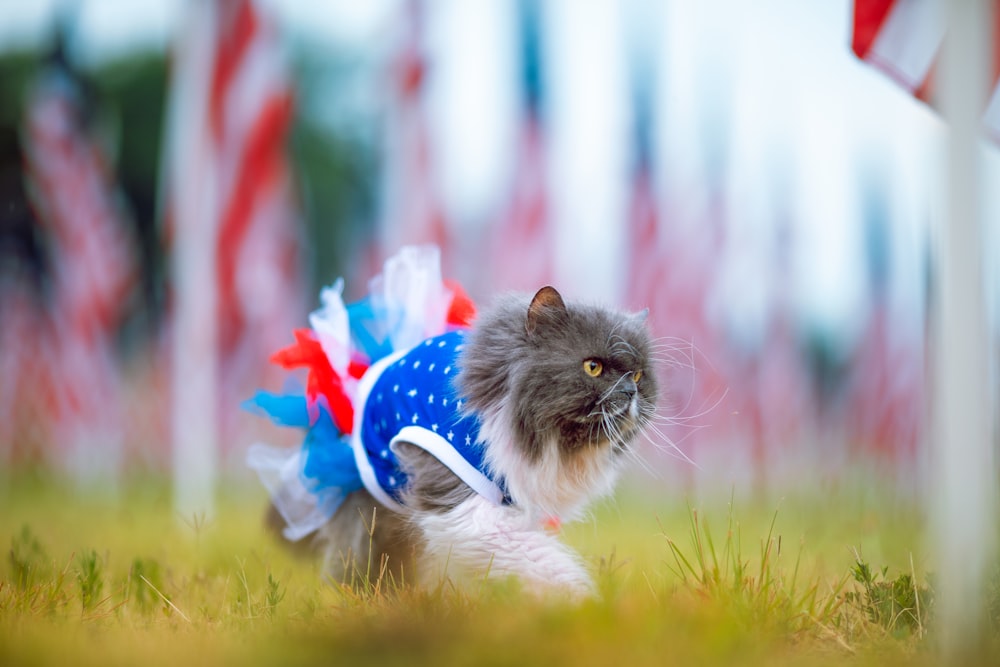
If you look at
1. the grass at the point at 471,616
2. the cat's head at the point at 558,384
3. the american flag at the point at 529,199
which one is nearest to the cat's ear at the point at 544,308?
the cat's head at the point at 558,384

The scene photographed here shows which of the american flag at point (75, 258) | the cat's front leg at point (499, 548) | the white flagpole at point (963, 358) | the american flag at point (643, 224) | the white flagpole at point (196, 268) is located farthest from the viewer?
the american flag at point (643, 224)

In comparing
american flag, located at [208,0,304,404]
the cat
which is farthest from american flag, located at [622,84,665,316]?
the cat

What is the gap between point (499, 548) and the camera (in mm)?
2590

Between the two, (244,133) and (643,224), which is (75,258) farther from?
(643,224)

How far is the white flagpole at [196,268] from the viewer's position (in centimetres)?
728

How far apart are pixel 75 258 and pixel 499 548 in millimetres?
11372

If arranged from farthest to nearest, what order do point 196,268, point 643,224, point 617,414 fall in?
point 643,224
point 196,268
point 617,414

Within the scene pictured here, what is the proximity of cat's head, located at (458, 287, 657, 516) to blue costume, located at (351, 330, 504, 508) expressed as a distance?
0.09 metres

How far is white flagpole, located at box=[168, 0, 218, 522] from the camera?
287 inches

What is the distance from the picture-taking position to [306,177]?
32375 mm

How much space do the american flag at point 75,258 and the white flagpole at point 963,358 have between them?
12.1 metres

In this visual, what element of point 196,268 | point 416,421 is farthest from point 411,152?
point 416,421

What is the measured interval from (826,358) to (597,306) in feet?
103

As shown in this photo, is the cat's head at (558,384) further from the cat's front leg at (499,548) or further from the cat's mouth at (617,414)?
the cat's front leg at (499,548)
